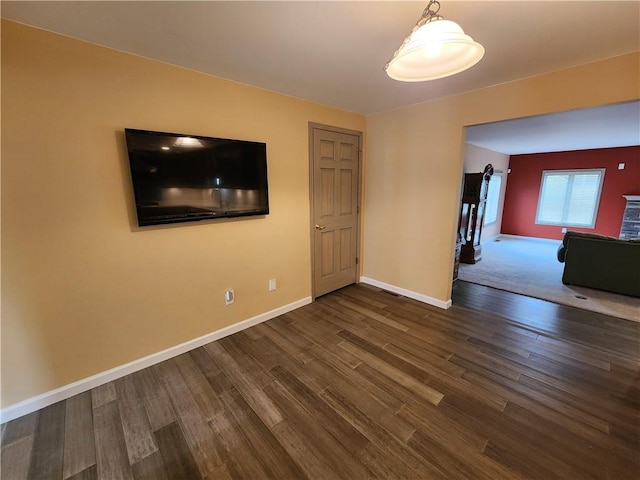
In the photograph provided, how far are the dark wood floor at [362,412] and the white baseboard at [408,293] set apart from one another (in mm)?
484

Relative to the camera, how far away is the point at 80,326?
183 cm

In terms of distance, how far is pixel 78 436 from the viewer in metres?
1.55

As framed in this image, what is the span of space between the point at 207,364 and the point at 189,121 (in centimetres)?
202

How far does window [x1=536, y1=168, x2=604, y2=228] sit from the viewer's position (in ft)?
20.0

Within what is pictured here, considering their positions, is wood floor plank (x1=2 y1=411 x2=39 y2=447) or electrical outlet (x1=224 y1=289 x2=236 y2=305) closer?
wood floor plank (x1=2 y1=411 x2=39 y2=447)

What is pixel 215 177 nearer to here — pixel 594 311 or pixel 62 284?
pixel 62 284

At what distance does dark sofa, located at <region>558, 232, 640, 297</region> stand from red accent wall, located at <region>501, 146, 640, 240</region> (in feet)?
12.2

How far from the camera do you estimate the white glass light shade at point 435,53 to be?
1.05 meters

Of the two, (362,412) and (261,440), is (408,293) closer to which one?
(362,412)

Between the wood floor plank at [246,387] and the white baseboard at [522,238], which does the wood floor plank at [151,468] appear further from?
the white baseboard at [522,238]

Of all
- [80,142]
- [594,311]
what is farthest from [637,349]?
[80,142]

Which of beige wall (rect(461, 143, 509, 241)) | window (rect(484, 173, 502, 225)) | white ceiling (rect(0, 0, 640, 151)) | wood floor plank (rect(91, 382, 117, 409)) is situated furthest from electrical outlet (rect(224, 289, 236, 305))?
window (rect(484, 173, 502, 225))

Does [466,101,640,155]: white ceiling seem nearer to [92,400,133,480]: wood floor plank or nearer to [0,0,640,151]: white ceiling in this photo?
[0,0,640,151]: white ceiling

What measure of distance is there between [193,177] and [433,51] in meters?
1.84
